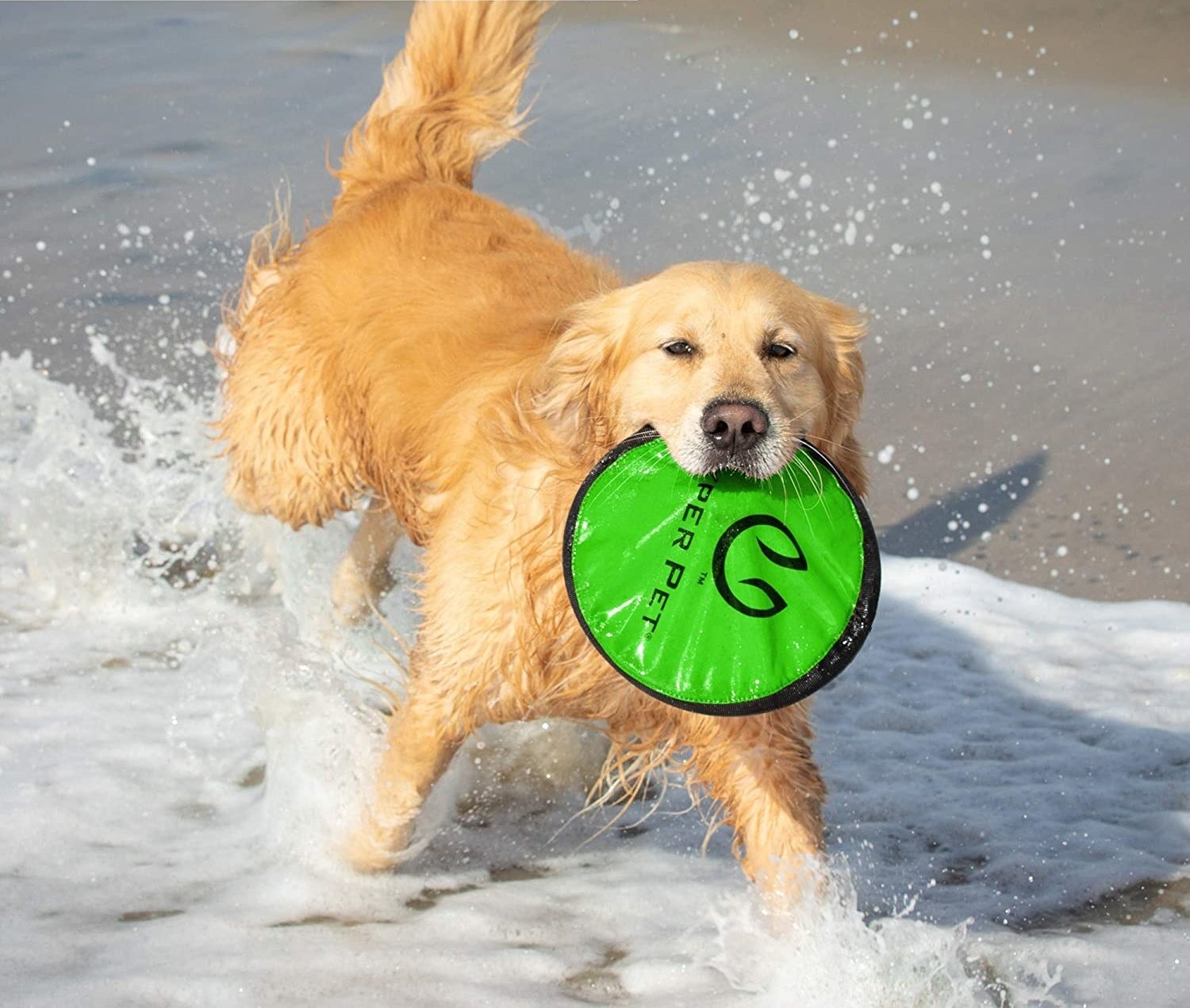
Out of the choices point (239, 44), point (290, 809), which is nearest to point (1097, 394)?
point (290, 809)

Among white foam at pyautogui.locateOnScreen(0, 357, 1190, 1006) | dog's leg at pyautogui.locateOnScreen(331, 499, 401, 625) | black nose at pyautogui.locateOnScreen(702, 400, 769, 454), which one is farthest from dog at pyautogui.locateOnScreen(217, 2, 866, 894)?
dog's leg at pyautogui.locateOnScreen(331, 499, 401, 625)

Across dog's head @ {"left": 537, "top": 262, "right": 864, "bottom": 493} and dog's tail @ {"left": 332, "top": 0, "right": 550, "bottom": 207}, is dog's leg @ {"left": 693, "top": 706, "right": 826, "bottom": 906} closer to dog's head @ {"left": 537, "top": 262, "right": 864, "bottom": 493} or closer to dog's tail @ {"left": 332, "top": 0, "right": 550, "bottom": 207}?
dog's head @ {"left": 537, "top": 262, "right": 864, "bottom": 493}

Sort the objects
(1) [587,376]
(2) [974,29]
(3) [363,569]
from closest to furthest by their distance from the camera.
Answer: (1) [587,376], (3) [363,569], (2) [974,29]

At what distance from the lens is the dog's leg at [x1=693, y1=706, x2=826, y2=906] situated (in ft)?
10.4

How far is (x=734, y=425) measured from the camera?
264cm

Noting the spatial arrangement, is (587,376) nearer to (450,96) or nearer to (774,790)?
(774,790)

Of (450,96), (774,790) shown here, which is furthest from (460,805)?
(450,96)

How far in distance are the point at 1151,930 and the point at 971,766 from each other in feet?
3.08

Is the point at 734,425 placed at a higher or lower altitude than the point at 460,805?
higher

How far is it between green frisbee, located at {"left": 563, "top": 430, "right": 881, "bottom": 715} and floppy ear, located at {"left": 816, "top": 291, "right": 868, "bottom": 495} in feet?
0.82

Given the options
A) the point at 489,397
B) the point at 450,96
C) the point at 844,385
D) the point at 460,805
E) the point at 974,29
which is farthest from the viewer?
the point at 974,29

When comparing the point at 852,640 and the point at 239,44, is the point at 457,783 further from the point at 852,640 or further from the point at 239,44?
the point at 239,44

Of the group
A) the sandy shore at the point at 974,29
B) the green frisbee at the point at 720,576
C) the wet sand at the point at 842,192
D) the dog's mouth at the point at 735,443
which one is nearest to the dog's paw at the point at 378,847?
the green frisbee at the point at 720,576

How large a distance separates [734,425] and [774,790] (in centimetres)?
94
